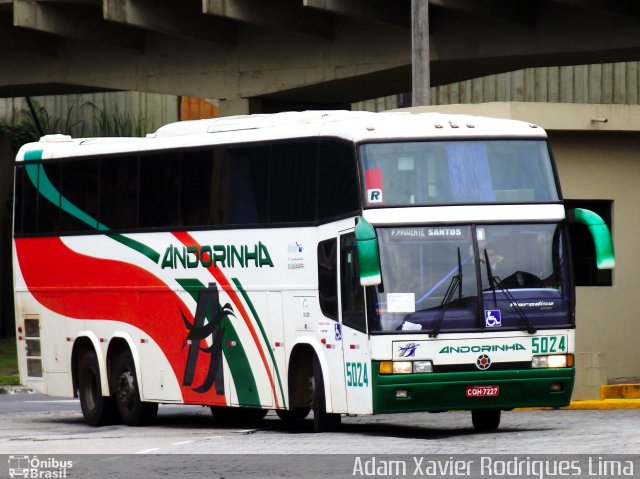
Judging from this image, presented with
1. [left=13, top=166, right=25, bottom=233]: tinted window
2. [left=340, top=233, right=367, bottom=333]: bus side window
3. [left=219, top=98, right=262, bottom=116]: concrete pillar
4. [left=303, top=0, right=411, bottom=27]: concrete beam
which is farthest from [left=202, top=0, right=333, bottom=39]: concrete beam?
[left=340, top=233, right=367, bottom=333]: bus side window

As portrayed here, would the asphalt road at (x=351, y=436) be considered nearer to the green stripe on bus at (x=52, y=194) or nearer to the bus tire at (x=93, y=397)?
the bus tire at (x=93, y=397)

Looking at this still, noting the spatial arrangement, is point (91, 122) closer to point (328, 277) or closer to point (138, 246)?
point (138, 246)

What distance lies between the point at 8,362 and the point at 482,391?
18.6m

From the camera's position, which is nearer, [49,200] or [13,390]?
[49,200]

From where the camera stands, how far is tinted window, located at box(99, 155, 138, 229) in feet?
71.0

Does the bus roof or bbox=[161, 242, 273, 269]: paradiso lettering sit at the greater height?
the bus roof

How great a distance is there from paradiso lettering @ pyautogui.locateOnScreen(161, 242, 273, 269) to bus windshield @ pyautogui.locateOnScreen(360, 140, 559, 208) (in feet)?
7.13

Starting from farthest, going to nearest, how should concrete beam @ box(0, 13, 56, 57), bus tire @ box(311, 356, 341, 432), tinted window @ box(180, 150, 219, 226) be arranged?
concrete beam @ box(0, 13, 56, 57), tinted window @ box(180, 150, 219, 226), bus tire @ box(311, 356, 341, 432)

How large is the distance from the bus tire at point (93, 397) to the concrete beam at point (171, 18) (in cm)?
849

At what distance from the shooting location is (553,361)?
17.9 meters


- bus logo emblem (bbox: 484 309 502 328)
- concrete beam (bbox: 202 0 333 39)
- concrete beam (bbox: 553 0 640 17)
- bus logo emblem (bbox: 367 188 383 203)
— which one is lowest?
bus logo emblem (bbox: 484 309 502 328)

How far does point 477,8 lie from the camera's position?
1041 inches

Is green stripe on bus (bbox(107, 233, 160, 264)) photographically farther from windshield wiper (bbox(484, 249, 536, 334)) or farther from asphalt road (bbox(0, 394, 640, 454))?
windshield wiper (bbox(484, 249, 536, 334))

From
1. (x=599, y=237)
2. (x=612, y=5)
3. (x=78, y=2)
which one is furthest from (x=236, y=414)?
(x=78, y=2)
